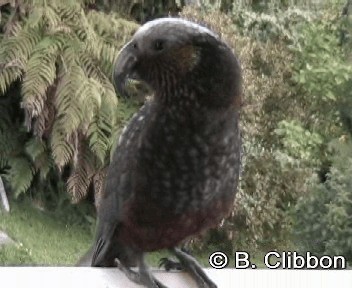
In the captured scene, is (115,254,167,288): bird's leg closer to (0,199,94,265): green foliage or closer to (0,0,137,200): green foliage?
(0,0,137,200): green foliage

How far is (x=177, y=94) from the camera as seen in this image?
0.86 metres

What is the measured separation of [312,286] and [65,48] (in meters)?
0.64

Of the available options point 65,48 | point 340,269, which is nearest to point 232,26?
point 65,48

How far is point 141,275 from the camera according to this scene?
3.15 feet

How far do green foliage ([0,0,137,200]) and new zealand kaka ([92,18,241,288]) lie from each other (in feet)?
1.09

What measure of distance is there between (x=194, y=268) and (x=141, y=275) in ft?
0.28

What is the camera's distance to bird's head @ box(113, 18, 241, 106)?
32.9 inches

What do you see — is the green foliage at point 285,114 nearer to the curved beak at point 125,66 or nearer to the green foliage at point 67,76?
the green foliage at point 67,76

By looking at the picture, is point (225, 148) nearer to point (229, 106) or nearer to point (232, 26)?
point (229, 106)

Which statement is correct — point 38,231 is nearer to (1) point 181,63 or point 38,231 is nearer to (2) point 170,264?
(2) point 170,264

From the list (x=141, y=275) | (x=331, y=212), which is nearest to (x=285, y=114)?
(x=331, y=212)

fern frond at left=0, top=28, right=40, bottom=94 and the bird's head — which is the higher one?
the bird's head

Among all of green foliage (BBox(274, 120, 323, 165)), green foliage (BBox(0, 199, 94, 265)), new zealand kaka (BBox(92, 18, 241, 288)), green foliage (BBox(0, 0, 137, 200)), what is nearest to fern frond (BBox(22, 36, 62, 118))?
green foliage (BBox(0, 0, 137, 200))

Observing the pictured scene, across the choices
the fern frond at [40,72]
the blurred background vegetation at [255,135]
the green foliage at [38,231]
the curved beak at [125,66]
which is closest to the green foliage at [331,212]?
the blurred background vegetation at [255,135]
